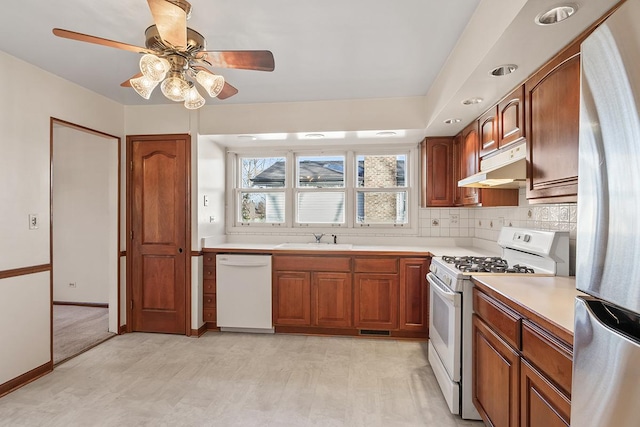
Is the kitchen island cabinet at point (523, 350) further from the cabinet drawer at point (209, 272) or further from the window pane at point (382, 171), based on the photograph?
the cabinet drawer at point (209, 272)

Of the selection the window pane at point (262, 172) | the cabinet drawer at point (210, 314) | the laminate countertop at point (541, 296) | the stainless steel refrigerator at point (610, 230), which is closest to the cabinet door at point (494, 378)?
the laminate countertop at point (541, 296)

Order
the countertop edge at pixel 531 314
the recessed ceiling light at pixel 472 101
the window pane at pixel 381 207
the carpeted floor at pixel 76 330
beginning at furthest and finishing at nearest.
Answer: the window pane at pixel 381 207 < the carpeted floor at pixel 76 330 < the recessed ceiling light at pixel 472 101 < the countertop edge at pixel 531 314

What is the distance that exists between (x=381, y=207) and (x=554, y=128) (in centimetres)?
250

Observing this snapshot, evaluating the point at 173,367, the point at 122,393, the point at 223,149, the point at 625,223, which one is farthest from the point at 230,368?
the point at 625,223

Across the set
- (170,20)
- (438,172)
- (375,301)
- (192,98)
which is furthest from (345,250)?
(170,20)

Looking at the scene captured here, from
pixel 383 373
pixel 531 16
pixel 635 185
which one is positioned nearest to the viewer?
pixel 635 185

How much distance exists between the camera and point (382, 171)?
418 centimetres

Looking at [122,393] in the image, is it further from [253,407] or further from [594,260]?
[594,260]

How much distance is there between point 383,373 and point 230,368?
1249 mm

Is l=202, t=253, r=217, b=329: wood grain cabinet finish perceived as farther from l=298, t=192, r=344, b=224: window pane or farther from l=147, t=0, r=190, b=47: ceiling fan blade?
l=147, t=0, r=190, b=47: ceiling fan blade

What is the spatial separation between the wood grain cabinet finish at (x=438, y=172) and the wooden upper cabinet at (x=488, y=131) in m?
0.73

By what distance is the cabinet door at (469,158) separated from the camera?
2.95m

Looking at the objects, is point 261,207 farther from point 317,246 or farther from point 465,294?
point 465,294

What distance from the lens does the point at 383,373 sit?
2.76m
